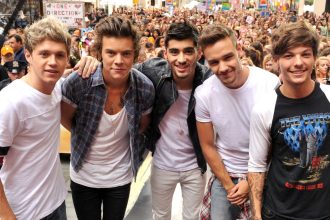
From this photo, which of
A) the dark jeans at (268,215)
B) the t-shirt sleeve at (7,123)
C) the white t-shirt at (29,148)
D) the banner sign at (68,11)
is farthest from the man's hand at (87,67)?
the banner sign at (68,11)

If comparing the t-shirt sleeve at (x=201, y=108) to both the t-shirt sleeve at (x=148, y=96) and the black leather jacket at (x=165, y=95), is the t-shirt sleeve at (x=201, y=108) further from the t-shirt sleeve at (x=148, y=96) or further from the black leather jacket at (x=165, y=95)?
the t-shirt sleeve at (x=148, y=96)

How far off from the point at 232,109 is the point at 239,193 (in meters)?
0.59

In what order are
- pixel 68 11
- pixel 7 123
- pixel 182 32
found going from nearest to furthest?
pixel 7 123 → pixel 182 32 → pixel 68 11

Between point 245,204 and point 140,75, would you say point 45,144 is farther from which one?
point 245,204

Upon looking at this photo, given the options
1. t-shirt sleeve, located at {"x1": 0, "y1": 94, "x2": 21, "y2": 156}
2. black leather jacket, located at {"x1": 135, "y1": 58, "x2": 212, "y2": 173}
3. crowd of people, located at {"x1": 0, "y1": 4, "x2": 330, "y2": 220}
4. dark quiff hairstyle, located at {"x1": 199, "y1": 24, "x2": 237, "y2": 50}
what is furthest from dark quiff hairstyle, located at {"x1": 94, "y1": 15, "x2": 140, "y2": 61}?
t-shirt sleeve, located at {"x1": 0, "y1": 94, "x2": 21, "y2": 156}

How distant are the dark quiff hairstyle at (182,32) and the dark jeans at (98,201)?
1156mm

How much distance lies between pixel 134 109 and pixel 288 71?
112 centimetres

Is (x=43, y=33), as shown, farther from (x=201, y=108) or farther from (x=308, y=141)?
(x=308, y=141)

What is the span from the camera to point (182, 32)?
112 inches

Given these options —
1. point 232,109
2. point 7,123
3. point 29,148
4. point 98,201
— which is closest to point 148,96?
point 232,109

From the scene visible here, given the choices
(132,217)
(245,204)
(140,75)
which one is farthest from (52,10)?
(245,204)

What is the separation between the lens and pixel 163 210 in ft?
10.7

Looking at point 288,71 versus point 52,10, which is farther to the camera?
point 52,10

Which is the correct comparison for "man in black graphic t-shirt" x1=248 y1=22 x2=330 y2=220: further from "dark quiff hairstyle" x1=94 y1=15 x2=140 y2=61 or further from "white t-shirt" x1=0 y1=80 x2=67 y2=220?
"white t-shirt" x1=0 y1=80 x2=67 y2=220
